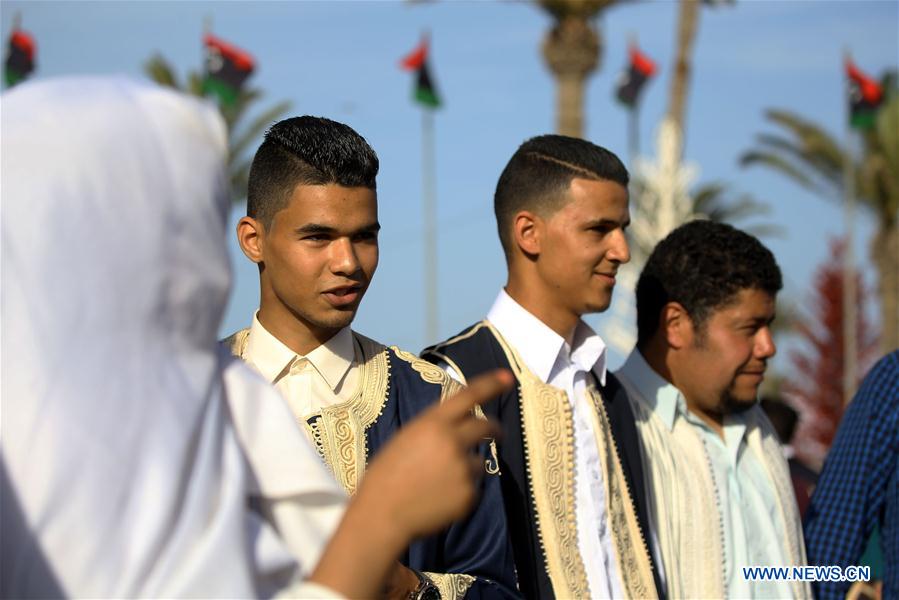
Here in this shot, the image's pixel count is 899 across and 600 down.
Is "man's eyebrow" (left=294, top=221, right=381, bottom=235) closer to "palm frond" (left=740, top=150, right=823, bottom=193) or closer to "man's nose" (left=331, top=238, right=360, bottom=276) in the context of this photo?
"man's nose" (left=331, top=238, right=360, bottom=276)

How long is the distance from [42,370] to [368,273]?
1697 millimetres

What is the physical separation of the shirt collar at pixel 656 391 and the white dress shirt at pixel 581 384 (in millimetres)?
381

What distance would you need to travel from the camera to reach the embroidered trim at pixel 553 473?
133 inches

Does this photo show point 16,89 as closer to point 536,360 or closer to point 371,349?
point 371,349

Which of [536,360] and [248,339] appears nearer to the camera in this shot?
[248,339]

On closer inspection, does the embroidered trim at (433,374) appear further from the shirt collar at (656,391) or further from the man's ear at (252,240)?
the shirt collar at (656,391)

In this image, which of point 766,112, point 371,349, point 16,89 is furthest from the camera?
point 766,112

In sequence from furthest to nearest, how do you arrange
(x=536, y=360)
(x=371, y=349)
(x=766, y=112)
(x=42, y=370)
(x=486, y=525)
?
(x=766, y=112), (x=536, y=360), (x=371, y=349), (x=486, y=525), (x=42, y=370)

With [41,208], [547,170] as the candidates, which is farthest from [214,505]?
[547,170]

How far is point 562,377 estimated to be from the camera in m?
3.77

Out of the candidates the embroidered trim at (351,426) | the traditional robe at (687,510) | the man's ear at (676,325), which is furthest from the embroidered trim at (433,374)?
the man's ear at (676,325)

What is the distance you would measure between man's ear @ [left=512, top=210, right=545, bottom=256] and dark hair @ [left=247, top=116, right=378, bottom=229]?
0.94 meters

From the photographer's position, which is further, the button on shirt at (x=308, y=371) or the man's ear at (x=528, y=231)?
the man's ear at (x=528, y=231)

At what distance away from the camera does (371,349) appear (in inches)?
122
